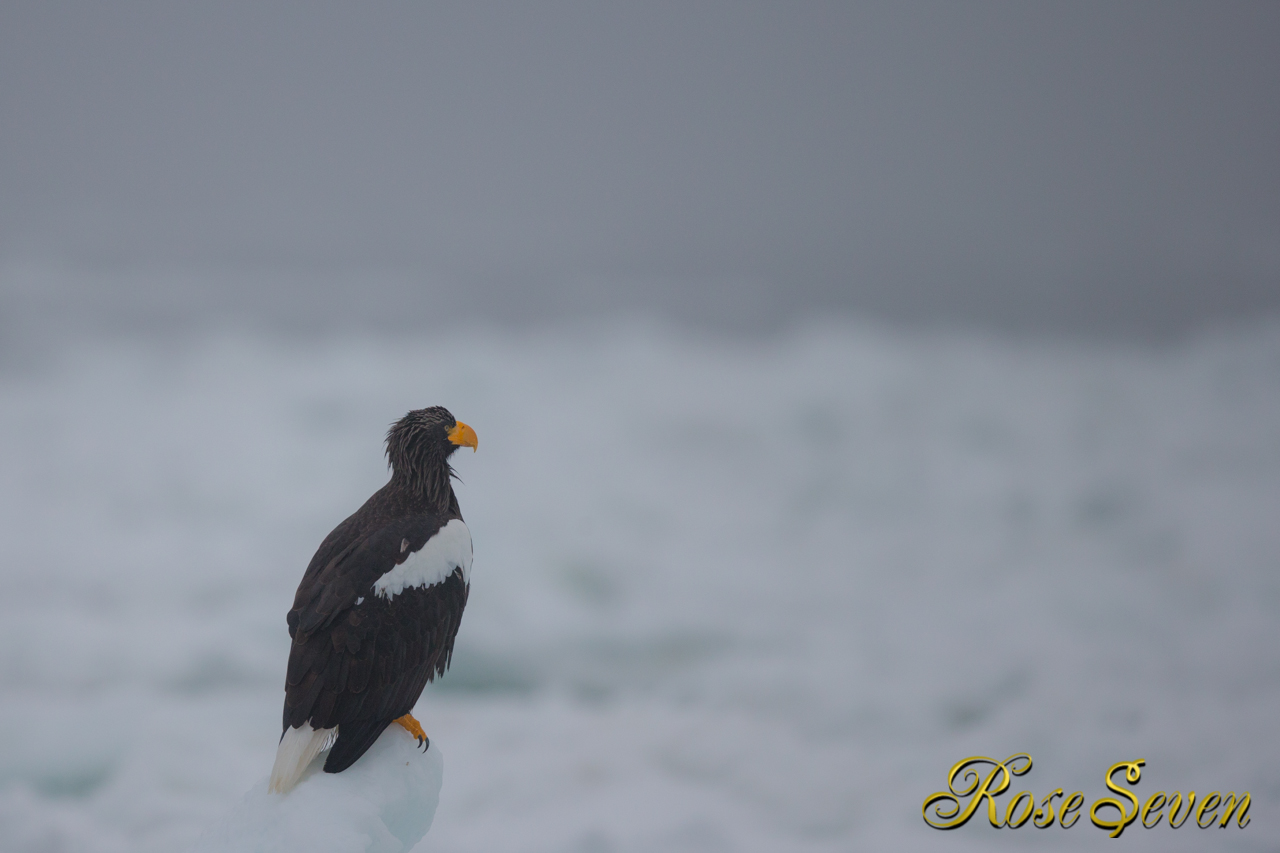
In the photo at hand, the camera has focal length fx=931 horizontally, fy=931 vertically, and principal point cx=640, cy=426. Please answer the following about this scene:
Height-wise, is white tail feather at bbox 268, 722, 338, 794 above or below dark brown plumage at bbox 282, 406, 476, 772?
below

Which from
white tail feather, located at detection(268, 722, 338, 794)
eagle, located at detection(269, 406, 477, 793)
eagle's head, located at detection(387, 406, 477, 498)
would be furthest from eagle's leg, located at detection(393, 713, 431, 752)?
eagle's head, located at detection(387, 406, 477, 498)

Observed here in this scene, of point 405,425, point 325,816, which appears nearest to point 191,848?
point 325,816

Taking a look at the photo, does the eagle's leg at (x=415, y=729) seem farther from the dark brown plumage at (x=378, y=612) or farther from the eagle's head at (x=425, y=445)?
the eagle's head at (x=425, y=445)

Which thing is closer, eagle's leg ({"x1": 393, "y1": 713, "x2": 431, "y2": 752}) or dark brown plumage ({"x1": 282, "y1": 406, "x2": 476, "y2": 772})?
dark brown plumage ({"x1": 282, "y1": 406, "x2": 476, "y2": 772})

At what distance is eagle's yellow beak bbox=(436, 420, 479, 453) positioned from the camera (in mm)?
3158

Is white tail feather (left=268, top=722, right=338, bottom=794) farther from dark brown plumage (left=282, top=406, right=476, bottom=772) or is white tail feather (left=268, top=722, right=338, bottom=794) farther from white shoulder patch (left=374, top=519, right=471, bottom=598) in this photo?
white shoulder patch (left=374, top=519, right=471, bottom=598)

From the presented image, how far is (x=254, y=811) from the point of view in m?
2.59

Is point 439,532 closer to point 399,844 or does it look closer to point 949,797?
point 399,844

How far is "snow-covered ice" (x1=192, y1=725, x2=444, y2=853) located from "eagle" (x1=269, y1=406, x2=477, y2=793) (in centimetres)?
5

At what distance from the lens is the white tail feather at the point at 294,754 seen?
102 inches

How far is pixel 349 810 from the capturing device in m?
2.60

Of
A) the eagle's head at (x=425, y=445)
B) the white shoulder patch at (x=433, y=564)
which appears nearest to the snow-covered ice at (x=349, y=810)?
the white shoulder patch at (x=433, y=564)

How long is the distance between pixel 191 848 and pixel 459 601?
3.30 ft

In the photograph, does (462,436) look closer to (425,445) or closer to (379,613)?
(425,445)
